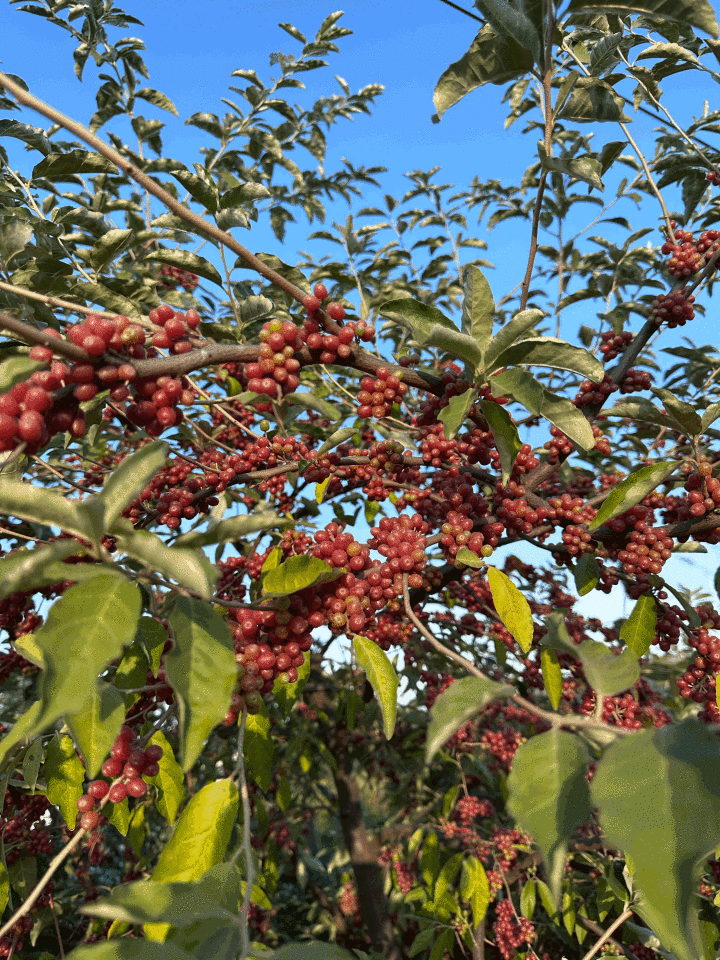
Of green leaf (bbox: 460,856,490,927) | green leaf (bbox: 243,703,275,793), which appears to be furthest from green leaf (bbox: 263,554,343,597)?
green leaf (bbox: 460,856,490,927)

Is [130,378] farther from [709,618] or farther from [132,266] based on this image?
[132,266]

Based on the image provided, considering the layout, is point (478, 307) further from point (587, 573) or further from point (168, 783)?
point (168, 783)

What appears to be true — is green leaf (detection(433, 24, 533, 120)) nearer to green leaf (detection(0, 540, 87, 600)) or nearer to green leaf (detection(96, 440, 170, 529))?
green leaf (detection(96, 440, 170, 529))

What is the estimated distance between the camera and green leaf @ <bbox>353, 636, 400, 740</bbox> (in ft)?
4.65

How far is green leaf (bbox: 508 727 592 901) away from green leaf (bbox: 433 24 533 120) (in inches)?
76.2

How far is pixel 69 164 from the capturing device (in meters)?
2.16

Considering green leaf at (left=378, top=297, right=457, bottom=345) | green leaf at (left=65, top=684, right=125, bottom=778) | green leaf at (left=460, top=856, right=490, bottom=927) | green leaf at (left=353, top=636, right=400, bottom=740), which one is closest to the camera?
green leaf at (left=65, top=684, right=125, bottom=778)

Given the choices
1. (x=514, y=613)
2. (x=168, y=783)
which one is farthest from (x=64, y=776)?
(x=514, y=613)

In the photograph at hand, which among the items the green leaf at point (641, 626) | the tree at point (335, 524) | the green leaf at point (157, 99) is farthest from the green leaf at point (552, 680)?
the green leaf at point (157, 99)

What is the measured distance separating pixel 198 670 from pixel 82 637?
0.20 m

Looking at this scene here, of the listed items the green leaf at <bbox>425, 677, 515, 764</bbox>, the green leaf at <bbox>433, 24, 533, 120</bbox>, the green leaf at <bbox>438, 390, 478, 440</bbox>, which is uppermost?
the green leaf at <bbox>433, 24, 533, 120</bbox>

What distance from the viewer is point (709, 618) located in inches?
95.1

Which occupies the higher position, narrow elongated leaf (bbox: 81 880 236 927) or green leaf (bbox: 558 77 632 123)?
green leaf (bbox: 558 77 632 123)

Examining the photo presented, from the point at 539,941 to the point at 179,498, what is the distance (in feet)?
19.1
